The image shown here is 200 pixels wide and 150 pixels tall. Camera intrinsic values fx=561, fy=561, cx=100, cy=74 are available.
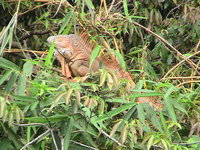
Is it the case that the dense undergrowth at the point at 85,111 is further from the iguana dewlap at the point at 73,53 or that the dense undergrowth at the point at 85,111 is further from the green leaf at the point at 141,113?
the iguana dewlap at the point at 73,53

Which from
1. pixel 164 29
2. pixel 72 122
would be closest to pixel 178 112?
pixel 72 122

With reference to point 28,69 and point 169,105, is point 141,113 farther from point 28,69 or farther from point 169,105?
point 28,69

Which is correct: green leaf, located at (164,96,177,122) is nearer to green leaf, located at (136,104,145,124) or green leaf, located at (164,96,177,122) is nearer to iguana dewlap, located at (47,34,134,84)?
green leaf, located at (136,104,145,124)

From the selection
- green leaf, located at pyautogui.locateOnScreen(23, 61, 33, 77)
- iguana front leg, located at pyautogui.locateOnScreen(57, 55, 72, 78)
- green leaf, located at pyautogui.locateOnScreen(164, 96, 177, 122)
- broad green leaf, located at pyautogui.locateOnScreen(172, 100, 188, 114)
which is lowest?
iguana front leg, located at pyautogui.locateOnScreen(57, 55, 72, 78)

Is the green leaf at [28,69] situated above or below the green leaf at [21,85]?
above

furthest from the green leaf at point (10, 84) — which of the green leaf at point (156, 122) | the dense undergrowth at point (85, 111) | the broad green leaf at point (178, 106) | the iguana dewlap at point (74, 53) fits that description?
the iguana dewlap at point (74, 53)

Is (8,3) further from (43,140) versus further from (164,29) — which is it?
(43,140)

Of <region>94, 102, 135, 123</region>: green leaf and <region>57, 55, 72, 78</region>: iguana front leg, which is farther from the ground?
<region>94, 102, 135, 123</region>: green leaf

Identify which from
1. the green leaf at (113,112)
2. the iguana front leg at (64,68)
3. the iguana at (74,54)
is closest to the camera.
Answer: the green leaf at (113,112)

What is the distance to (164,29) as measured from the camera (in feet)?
17.1

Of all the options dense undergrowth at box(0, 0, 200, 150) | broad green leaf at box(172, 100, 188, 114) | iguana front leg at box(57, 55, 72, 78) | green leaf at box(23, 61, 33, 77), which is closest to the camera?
dense undergrowth at box(0, 0, 200, 150)

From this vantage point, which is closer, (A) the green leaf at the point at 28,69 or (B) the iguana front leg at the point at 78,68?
(A) the green leaf at the point at 28,69

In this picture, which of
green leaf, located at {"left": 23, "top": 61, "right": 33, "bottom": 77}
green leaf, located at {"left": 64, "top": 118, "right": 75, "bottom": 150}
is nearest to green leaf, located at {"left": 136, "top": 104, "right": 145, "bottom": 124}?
green leaf, located at {"left": 64, "top": 118, "right": 75, "bottom": 150}

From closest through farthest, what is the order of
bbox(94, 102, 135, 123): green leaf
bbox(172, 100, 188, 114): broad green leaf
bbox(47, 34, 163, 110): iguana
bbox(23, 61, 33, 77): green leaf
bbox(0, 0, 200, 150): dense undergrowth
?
1. bbox(0, 0, 200, 150): dense undergrowth
2. bbox(94, 102, 135, 123): green leaf
3. bbox(23, 61, 33, 77): green leaf
4. bbox(172, 100, 188, 114): broad green leaf
5. bbox(47, 34, 163, 110): iguana
